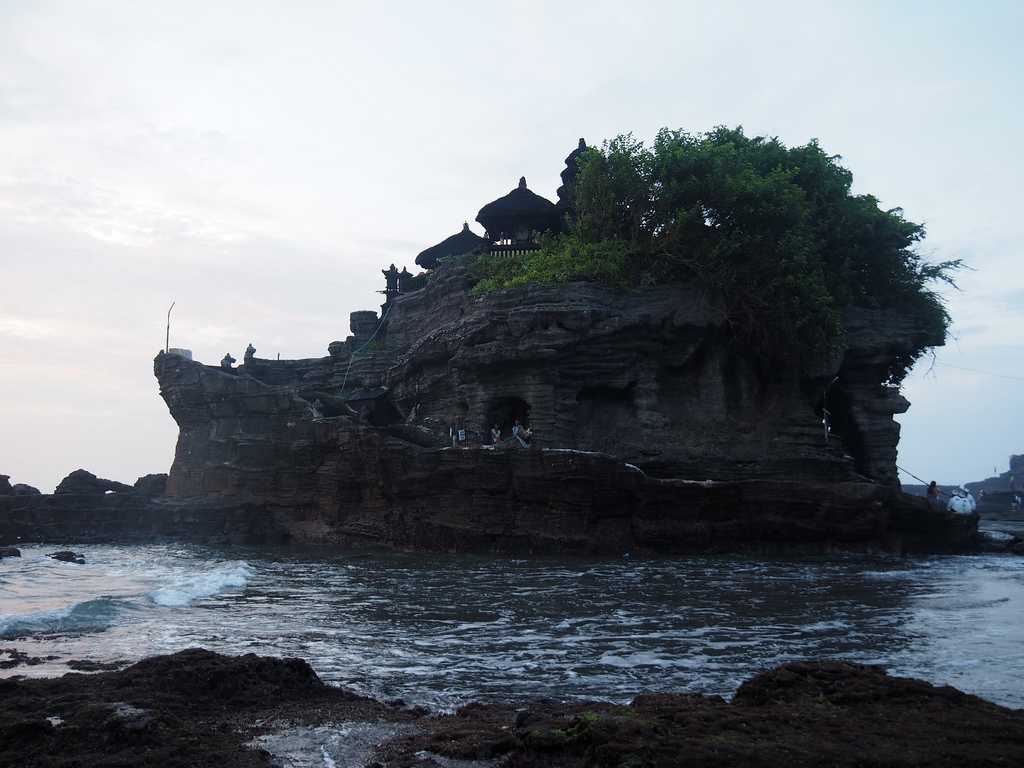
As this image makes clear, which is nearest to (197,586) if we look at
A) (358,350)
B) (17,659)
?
(17,659)

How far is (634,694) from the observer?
272 inches

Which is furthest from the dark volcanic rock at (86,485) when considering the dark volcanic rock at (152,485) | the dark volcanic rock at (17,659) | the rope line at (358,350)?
the dark volcanic rock at (17,659)

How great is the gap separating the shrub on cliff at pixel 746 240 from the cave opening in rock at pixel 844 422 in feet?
10.5

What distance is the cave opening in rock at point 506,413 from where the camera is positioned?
86.7 ft

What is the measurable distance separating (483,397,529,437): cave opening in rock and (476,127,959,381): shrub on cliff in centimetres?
374

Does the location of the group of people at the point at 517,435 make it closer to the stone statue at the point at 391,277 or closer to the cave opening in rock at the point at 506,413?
the cave opening in rock at the point at 506,413

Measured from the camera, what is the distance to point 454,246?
4044 cm

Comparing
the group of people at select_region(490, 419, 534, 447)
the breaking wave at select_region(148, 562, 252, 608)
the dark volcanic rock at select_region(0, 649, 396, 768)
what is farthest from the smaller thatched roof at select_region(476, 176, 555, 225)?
the dark volcanic rock at select_region(0, 649, 396, 768)

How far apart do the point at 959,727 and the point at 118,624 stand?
31.3 feet

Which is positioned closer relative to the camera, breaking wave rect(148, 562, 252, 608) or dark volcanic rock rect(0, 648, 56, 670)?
dark volcanic rock rect(0, 648, 56, 670)

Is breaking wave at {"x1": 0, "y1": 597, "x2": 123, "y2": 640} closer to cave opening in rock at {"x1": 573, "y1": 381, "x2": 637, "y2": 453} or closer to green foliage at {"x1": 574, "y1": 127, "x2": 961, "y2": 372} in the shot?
cave opening in rock at {"x1": 573, "y1": 381, "x2": 637, "y2": 453}

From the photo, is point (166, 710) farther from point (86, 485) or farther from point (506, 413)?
point (86, 485)

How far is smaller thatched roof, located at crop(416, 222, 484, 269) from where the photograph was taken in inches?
1577

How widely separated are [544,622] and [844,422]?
2220 cm
